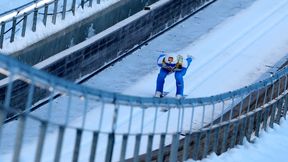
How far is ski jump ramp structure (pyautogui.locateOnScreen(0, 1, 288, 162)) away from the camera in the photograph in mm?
5321

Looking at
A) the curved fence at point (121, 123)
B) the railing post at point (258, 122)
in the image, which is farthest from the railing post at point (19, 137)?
the railing post at point (258, 122)

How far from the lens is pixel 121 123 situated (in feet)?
43.9

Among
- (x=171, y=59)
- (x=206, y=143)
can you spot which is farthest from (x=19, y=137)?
(x=171, y=59)

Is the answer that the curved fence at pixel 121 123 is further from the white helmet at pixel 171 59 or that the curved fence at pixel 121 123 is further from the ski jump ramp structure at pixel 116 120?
the white helmet at pixel 171 59

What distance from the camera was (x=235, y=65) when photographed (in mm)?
17703

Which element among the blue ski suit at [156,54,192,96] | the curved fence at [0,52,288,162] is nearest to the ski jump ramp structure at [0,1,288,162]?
the curved fence at [0,52,288,162]

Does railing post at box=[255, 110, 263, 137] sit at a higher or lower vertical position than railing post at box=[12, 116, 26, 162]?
lower

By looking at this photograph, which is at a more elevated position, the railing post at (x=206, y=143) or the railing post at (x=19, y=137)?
the railing post at (x=19, y=137)

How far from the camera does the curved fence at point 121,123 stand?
5281 millimetres

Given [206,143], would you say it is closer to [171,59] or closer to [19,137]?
[19,137]

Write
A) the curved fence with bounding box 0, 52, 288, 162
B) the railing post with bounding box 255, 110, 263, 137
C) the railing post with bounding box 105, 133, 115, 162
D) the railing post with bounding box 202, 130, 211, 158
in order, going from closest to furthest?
the curved fence with bounding box 0, 52, 288, 162
the railing post with bounding box 105, 133, 115, 162
the railing post with bounding box 202, 130, 211, 158
the railing post with bounding box 255, 110, 263, 137

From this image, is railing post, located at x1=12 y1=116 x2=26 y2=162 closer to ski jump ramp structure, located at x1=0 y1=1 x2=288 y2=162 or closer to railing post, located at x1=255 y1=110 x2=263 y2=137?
ski jump ramp structure, located at x1=0 y1=1 x2=288 y2=162

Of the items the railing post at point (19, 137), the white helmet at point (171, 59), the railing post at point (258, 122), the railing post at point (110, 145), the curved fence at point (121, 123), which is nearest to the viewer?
the railing post at point (19, 137)

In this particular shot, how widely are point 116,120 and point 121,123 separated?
7.09 m
